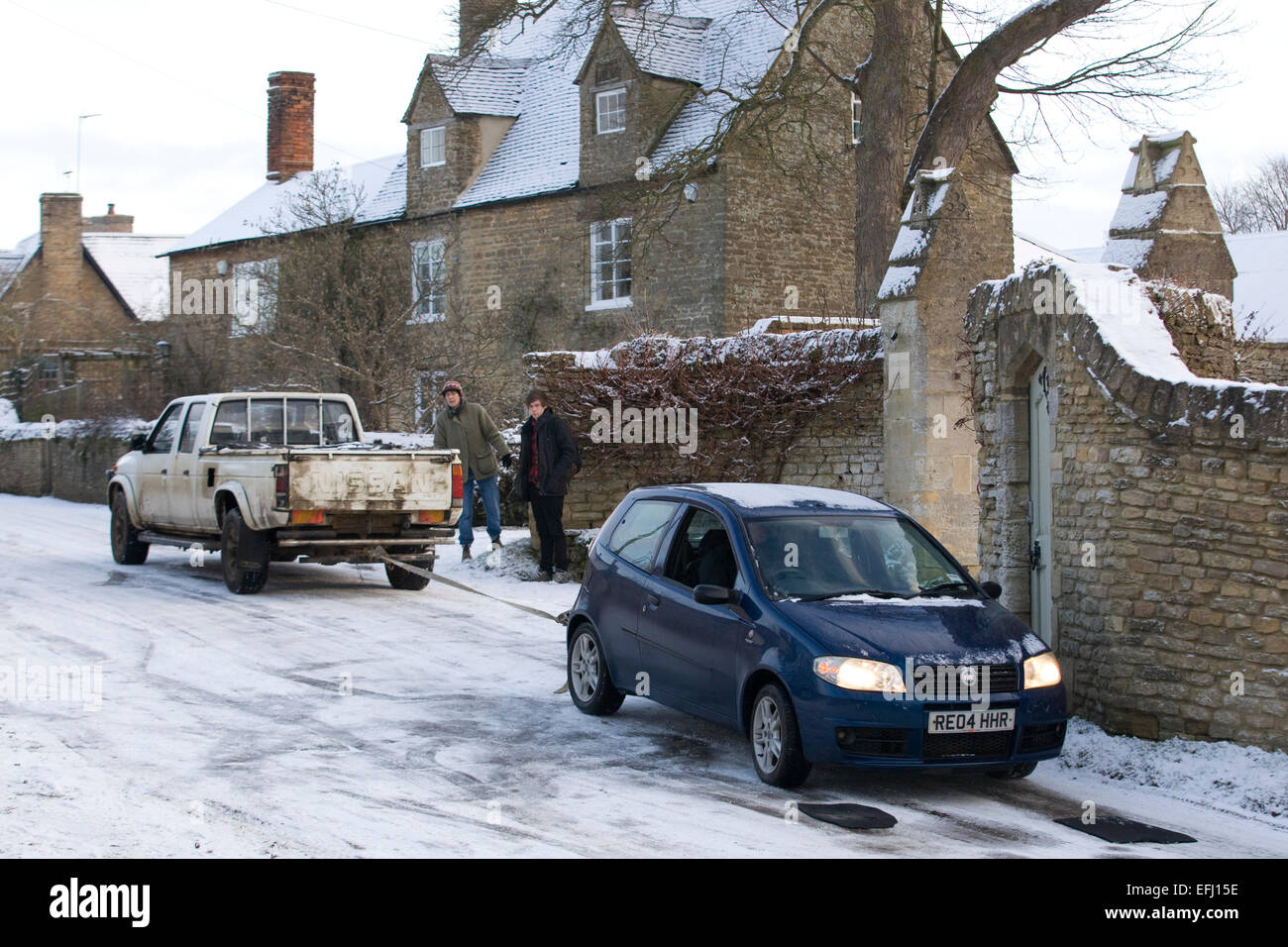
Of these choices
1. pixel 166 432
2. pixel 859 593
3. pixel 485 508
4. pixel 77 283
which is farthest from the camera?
pixel 77 283

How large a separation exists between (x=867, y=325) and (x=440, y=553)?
6.21 m

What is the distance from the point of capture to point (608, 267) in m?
29.8

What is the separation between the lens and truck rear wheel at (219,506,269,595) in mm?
14180

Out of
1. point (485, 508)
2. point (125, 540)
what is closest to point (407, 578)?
point (485, 508)

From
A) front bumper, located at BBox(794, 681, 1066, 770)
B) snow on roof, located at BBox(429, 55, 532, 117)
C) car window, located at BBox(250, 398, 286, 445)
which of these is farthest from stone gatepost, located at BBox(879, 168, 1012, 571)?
snow on roof, located at BBox(429, 55, 532, 117)

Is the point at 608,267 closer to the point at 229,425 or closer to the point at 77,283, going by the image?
the point at 229,425

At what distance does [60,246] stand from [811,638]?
55640mm

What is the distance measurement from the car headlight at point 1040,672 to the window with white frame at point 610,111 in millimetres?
22925

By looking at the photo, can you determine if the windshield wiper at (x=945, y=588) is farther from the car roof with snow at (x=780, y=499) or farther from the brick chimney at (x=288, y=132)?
the brick chimney at (x=288, y=132)

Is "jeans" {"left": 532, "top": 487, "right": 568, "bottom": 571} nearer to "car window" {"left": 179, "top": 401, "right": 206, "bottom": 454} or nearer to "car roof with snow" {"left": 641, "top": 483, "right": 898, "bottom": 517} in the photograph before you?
"car window" {"left": 179, "top": 401, "right": 206, "bottom": 454}

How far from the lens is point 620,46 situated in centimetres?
2892

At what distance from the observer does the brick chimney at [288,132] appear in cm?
4131

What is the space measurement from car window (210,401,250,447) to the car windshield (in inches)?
354
